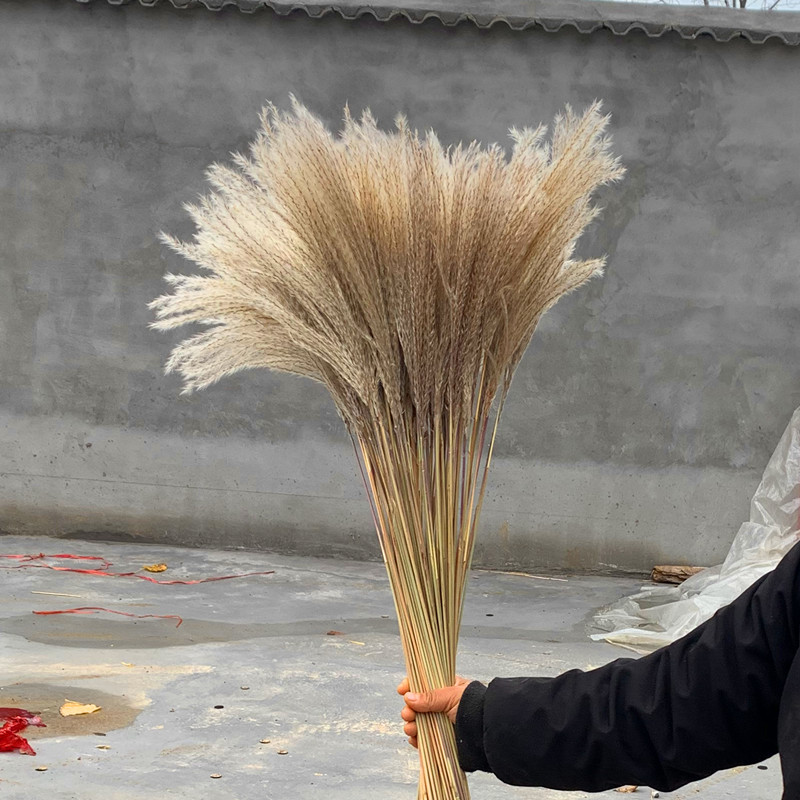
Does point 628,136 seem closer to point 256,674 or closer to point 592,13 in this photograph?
point 592,13

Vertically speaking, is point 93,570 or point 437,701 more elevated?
point 437,701

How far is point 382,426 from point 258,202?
35cm

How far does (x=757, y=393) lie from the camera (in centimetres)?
532

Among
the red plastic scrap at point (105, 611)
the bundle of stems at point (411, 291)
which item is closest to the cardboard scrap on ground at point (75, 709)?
the red plastic scrap at point (105, 611)

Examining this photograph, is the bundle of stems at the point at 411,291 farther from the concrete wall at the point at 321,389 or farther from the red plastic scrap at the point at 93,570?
the concrete wall at the point at 321,389

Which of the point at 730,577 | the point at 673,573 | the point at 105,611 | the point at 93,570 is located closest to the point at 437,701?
the point at 105,611

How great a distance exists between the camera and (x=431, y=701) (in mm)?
1482

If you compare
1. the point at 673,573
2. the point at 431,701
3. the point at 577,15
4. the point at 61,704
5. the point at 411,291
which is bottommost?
the point at 61,704

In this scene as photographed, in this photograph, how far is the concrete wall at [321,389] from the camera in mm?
5273

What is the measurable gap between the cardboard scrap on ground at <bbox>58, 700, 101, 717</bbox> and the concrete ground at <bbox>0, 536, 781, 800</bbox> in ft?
→ 0.14

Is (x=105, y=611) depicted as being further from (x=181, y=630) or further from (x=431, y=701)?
(x=431, y=701)

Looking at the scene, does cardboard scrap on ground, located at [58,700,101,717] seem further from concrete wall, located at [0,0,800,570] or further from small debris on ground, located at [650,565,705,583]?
small debris on ground, located at [650,565,705,583]

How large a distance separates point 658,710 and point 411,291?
1.99 ft

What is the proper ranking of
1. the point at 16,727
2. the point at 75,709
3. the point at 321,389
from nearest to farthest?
the point at 16,727 → the point at 75,709 → the point at 321,389
